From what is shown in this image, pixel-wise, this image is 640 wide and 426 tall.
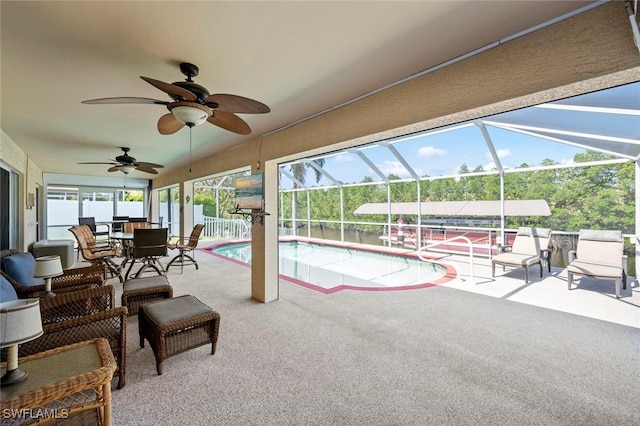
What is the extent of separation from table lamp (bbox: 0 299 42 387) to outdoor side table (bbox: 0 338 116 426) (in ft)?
0.17

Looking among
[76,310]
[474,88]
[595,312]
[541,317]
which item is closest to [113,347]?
[76,310]

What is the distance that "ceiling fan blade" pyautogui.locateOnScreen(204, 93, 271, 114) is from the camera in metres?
2.11

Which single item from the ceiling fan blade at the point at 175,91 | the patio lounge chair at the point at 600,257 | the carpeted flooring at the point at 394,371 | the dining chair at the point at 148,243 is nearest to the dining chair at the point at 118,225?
the dining chair at the point at 148,243

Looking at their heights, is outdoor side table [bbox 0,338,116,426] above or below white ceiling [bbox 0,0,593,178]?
below

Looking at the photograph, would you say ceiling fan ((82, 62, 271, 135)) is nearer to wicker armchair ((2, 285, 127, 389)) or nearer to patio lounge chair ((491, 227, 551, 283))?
wicker armchair ((2, 285, 127, 389))

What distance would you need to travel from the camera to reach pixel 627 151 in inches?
195

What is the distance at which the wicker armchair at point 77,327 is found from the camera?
1.98 metres

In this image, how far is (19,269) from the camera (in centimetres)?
303

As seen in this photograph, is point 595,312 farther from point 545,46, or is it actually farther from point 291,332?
point 291,332

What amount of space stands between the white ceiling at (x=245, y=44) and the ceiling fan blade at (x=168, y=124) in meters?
0.36

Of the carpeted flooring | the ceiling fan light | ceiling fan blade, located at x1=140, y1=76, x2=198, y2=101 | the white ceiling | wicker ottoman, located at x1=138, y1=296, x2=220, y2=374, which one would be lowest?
the carpeted flooring

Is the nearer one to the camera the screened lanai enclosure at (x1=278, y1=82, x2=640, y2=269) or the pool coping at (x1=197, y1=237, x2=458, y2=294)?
the screened lanai enclosure at (x1=278, y1=82, x2=640, y2=269)

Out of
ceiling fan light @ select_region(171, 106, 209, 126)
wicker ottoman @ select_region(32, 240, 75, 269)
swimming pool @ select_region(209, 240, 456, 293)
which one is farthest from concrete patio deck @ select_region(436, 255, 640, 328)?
wicker ottoman @ select_region(32, 240, 75, 269)

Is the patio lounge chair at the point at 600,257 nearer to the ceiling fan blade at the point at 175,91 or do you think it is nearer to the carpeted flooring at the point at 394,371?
the carpeted flooring at the point at 394,371
